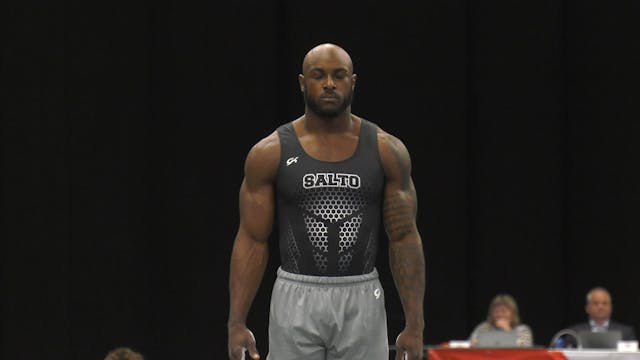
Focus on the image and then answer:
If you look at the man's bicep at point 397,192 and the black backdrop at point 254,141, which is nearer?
the man's bicep at point 397,192

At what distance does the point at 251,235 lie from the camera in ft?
15.2

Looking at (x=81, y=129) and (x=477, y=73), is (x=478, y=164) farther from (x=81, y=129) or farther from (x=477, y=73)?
(x=81, y=129)

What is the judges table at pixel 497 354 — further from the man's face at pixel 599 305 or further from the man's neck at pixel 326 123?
the man's neck at pixel 326 123

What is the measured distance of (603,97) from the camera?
10.2 meters

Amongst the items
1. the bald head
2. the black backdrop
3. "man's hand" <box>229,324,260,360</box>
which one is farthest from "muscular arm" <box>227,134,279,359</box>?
the black backdrop

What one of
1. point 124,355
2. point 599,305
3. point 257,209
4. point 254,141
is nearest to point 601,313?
point 599,305

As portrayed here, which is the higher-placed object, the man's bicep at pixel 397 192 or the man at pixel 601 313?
the man's bicep at pixel 397 192

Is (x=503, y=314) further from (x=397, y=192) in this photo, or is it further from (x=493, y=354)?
(x=397, y=192)

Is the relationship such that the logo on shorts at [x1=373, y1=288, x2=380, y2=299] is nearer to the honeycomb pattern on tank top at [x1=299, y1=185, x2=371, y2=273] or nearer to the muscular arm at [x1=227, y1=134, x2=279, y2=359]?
the honeycomb pattern on tank top at [x1=299, y1=185, x2=371, y2=273]

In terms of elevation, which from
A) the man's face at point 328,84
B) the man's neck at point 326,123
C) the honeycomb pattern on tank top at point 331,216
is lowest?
the honeycomb pattern on tank top at point 331,216

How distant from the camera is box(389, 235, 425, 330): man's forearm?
4.66 m

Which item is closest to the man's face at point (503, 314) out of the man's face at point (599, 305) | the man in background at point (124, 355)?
the man's face at point (599, 305)

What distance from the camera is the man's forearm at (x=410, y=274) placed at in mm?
4660

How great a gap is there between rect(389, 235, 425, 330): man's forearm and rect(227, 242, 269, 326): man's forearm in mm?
474
